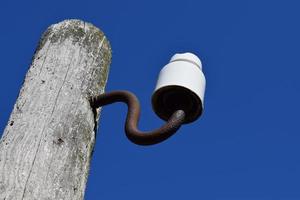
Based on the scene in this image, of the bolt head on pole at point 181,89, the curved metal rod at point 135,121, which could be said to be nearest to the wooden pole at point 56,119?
the curved metal rod at point 135,121

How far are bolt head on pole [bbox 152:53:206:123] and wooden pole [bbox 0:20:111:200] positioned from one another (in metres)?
0.25

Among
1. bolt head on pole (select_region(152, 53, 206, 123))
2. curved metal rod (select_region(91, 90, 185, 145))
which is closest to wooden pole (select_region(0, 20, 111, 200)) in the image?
curved metal rod (select_region(91, 90, 185, 145))

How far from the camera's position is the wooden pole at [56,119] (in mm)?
1984

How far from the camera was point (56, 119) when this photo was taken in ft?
7.16

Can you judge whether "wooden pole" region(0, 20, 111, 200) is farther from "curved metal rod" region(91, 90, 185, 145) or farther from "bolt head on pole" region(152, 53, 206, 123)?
"bolt head on pole" region(152, 53, 206, 123)

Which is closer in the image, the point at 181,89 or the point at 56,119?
the point at 56,119

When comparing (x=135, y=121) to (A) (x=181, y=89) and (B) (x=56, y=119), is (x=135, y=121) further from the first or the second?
(B) (x=56, y=119)

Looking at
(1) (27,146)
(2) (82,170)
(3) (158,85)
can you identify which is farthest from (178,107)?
(1) (27,146)

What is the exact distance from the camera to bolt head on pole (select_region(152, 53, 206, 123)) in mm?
2365

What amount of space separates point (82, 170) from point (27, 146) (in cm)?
22

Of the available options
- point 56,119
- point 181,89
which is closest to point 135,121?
point 181,89

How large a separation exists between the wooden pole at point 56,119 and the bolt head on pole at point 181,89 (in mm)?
251

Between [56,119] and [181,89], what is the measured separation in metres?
0.49

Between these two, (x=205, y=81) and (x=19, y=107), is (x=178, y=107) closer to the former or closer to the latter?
(x=205, y=81)
